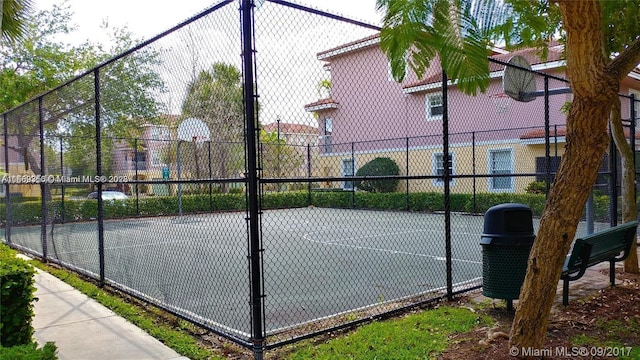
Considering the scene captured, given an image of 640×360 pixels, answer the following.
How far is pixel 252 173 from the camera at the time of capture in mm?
3611

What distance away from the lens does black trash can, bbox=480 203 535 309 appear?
457cm

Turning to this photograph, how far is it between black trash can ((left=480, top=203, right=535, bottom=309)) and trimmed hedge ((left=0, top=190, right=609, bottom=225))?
2679mm

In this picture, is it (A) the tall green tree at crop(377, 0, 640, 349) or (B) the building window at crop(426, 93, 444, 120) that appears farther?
(B) the building window at crop(426, 93, 444, 120)

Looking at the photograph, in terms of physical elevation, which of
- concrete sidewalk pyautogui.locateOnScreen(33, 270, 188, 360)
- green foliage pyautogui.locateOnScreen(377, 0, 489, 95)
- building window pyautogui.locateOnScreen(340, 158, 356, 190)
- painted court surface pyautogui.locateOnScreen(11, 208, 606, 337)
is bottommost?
painted court surface pyautogui.locateOnScreen(11, 208, 606, 337)

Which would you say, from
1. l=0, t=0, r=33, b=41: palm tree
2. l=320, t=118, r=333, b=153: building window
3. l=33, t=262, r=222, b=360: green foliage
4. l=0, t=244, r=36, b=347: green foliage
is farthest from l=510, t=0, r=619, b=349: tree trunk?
l=0, t=0, r=33, b=41: palm tree

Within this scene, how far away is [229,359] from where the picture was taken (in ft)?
12.2

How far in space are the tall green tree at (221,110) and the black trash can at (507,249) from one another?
2600 millimetres

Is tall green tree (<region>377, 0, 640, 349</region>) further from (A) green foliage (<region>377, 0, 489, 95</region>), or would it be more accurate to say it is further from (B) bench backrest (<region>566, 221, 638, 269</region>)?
(B) bench backrest (<region>566, 221, 638, 269</region>)

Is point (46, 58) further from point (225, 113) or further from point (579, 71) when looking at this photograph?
point (579, 71)

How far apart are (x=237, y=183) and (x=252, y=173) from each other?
29.9 inches

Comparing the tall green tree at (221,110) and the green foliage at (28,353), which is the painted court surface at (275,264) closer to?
the tall green tree at (221,110)

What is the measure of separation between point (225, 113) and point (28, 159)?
25.1 feet

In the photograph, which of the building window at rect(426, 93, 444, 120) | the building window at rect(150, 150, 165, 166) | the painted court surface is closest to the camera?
the painted court surface

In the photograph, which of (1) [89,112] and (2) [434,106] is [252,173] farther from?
(2) [434,106]
